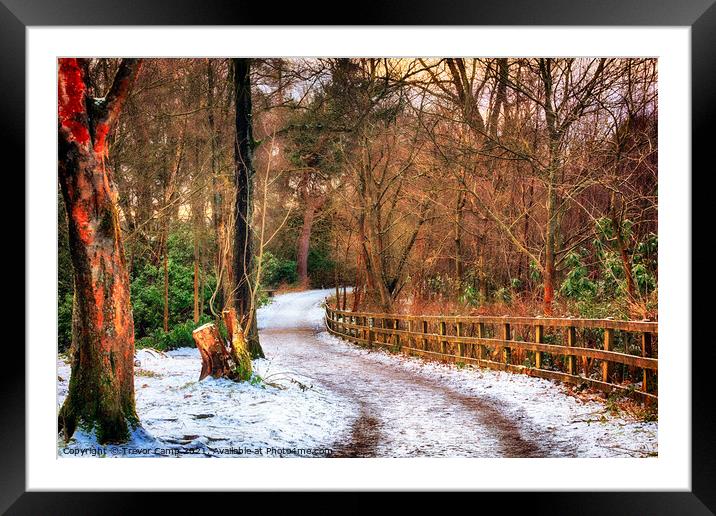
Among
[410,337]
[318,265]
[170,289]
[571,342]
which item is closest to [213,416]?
[170,289]

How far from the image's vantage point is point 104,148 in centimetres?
434

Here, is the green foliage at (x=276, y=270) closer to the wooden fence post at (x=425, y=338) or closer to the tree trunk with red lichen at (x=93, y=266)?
the tree trunk with red lichen at (x=93, y=266)

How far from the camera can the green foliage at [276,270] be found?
558 cm

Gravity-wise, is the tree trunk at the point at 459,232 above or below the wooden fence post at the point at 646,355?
above

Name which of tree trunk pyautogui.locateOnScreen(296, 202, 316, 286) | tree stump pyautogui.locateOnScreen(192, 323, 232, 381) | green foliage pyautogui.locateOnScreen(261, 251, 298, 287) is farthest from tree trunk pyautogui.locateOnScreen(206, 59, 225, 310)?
tree trunk pyautogui.locateOnScreen(296, 202, 316, 286)

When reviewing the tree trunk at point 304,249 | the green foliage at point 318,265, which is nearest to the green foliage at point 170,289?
the tree trunk at point 304,249

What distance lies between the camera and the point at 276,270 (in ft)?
18.3

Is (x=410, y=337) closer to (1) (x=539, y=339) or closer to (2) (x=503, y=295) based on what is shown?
(2) (x=503, y=295)

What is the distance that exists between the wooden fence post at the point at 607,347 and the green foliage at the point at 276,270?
3016 millimetres

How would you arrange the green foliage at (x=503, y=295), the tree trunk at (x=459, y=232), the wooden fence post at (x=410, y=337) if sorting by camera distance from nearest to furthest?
1. the tree trunk at (x=459, y=232)
2. the green foliage at (x=503, y=295)
3. the wooden fence post at (x=410, y=337)

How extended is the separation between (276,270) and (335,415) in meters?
1.52

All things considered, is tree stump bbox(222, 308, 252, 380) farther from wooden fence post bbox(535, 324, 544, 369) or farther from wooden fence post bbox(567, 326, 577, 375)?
wooden fence post bbox(567, 326, 577, 375)

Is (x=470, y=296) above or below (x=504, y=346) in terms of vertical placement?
above

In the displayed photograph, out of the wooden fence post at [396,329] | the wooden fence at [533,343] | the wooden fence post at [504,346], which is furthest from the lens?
the wooden fence post at [396,329]
